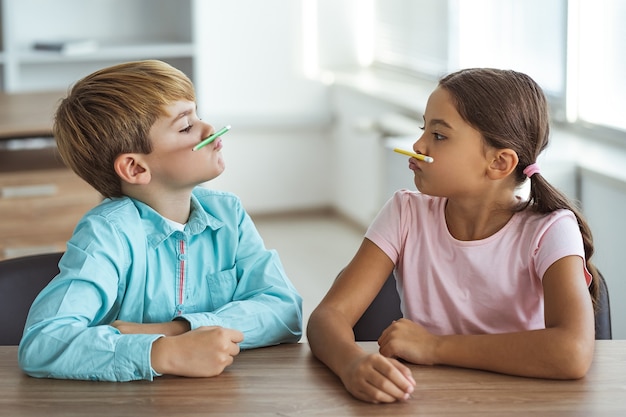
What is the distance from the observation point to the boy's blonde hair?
155cm

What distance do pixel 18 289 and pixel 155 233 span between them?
268mm

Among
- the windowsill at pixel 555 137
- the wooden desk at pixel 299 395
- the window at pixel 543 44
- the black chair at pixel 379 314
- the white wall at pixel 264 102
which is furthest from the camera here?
the white wall at pixel 264 102

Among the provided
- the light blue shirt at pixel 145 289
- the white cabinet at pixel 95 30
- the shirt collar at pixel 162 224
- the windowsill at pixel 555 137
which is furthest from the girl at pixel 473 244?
the white cabinet at pixel 95 30

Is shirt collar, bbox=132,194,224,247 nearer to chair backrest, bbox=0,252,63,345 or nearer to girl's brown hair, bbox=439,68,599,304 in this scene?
chair backrest, bbox=0,252,63,345

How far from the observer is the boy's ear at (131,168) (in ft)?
5.16

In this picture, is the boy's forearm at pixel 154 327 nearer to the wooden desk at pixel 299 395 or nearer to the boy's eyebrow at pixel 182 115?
the wooden desk at pixel 299 395

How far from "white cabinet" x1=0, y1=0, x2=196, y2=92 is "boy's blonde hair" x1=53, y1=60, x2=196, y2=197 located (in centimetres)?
275

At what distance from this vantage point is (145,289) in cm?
154

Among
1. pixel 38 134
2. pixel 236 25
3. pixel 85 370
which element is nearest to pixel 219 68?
pixel 236 25

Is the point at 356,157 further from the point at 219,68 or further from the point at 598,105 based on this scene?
the point at 598,105

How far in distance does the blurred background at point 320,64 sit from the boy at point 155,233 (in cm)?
159

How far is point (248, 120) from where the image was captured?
4934 mm

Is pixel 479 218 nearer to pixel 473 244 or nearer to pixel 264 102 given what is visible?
pixel 473 244

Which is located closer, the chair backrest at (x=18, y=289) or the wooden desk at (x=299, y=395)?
the wooden desk at (x=299, y=395)
